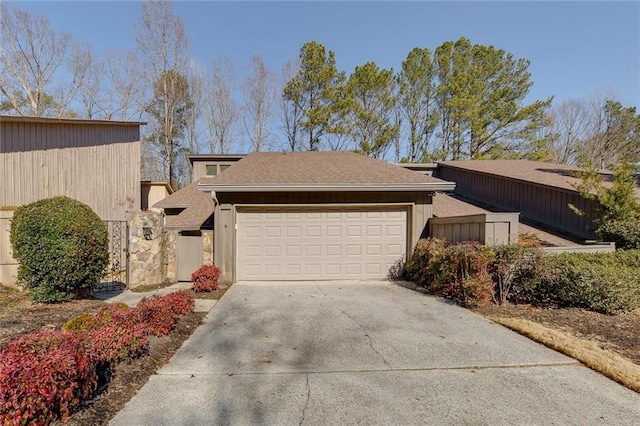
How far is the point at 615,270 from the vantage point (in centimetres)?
566

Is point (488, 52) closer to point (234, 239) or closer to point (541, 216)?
point (541, 216)

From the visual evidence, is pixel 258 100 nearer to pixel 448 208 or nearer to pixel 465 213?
pixel 448 208

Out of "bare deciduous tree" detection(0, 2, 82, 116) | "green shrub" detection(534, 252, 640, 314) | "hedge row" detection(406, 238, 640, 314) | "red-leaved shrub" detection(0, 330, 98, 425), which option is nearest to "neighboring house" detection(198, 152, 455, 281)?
"hedge row" detection(406, 238, 640, 314)

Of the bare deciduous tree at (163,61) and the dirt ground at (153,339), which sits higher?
the bare deciduous tree at (163,61)

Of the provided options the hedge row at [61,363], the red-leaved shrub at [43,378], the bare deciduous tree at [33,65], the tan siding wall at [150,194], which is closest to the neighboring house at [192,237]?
the hedge row at [61,363]

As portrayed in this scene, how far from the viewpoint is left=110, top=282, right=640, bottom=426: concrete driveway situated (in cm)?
269

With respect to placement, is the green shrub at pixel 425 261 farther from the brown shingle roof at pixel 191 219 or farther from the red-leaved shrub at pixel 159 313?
the brown shingle roof at pixel 191 219

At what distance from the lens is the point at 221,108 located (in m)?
22.2

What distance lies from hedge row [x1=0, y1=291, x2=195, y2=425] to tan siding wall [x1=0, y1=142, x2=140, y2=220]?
7.60 m

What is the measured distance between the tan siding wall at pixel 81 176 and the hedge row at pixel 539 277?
989 centimetres

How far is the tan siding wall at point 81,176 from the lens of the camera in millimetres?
9617

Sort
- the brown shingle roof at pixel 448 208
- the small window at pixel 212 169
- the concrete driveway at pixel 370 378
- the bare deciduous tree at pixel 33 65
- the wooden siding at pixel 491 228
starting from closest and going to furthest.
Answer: the concrete driveway at pixel 370 378
the wooden siding at pixel 491 228
the brown shingle roof at pixel 448 208
the small window at pixel 212 169
the bare deciduous tree at pixel 33 65

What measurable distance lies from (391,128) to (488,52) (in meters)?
7.30

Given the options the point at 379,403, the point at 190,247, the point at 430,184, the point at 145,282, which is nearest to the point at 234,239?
the point at 190,247
